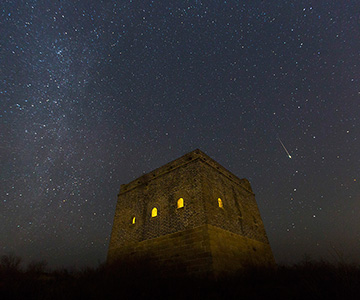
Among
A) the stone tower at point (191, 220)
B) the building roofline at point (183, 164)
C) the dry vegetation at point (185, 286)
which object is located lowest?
the dry vegetation at point (185, 286)

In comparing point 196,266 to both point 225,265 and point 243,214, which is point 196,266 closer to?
point 225,265

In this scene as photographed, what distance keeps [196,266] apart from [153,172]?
8.32 metres

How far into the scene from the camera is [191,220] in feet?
38.5

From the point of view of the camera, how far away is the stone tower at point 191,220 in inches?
430

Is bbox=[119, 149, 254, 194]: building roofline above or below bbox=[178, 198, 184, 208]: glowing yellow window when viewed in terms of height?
above

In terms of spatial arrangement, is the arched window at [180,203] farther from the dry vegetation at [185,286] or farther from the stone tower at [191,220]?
the dry vegetation at [185,286]

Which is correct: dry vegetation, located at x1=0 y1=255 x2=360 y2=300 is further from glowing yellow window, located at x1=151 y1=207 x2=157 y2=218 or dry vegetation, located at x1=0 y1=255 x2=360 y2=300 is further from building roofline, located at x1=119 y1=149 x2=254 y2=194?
building roofline, located at x1=119 y1=149 x2=254 y2=194

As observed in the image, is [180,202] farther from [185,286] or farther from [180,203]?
[185,286]

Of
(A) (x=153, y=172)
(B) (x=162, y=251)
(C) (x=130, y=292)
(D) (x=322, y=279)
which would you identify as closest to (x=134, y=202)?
(A) (x=153, y=172)

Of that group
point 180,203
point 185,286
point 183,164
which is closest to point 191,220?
point 180,203

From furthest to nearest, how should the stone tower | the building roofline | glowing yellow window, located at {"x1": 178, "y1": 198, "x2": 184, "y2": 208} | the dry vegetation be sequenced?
1. the building roofline
2. glowing yellow window, located at {"x1": 178, "y1": 198, "x2": 184, "y2": 208}
3. the stone tower
4. the dry vegetation


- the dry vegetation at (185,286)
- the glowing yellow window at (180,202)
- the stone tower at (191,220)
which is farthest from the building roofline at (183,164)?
the dry vegetation at (185,286)

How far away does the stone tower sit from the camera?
10930mm

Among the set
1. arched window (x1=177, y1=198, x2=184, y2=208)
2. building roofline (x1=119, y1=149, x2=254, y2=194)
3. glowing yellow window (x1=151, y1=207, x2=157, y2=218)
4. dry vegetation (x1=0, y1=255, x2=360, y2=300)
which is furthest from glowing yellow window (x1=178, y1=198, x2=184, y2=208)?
dry vegetation (x1=0, y1=255, x2=360, y2=300)
